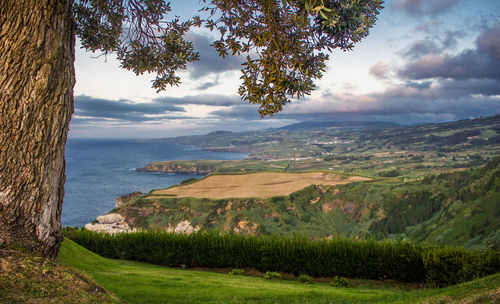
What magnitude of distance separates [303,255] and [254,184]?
166 feet

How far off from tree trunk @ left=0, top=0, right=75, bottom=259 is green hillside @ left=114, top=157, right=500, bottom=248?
4004cm

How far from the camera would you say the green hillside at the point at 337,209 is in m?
47.2

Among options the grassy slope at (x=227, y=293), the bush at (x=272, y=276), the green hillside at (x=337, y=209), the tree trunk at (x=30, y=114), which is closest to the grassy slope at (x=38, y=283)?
the tree trunk at (x=30, y=114)

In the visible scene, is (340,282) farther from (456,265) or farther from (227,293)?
(227,293)

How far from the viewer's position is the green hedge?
30.0ft

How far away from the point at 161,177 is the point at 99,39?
125105 mm

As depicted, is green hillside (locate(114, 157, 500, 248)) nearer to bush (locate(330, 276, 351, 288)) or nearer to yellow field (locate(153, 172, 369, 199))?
yellow field (locate(153, 172, 369, 199))

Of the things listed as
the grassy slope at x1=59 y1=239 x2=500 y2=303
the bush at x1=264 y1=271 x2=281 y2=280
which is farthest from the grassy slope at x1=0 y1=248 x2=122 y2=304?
the bush at x1=264 y1=271 x2=281 y2=280

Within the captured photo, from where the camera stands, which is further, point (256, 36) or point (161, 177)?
point (161, 177)

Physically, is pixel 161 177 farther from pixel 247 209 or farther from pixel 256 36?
pixel 256 36

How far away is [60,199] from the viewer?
14.4ft

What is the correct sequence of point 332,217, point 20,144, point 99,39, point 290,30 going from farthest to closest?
1. point 332,217
2. point 99,39
3. point 290,30
4. point 20,144

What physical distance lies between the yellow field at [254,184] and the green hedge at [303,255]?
42938mm

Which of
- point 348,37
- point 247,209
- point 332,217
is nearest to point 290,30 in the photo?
point 348,37
